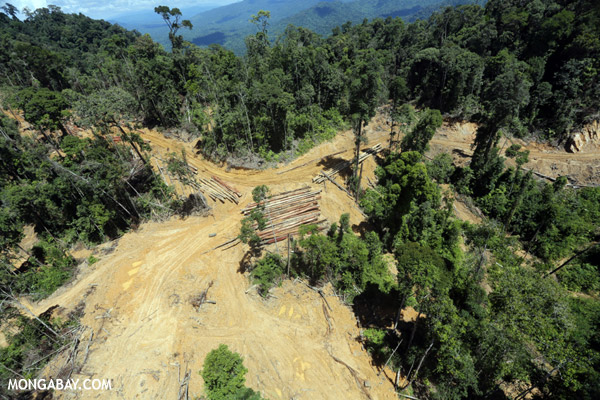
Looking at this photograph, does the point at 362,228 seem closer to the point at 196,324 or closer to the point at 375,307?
the point at 375,307

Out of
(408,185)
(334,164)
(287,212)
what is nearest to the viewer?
(408,185)

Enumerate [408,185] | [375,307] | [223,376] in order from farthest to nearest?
1. [408,185]
2. [375,307]
3. [223,376]

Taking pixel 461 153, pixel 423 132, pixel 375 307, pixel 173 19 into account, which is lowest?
pixel 375 307

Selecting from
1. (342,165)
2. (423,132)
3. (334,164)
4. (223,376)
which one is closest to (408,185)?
(342,165)

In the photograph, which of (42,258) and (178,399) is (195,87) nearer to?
(42,258)

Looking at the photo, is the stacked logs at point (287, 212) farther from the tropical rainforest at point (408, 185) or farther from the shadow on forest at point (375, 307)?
the shadow on forest at point (375, 307)

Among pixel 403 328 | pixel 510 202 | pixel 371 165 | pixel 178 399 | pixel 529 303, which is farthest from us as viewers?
pixel 371 165

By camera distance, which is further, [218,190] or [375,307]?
[218,190]

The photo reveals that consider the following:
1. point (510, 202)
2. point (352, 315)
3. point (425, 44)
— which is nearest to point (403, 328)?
point (352, 315)
